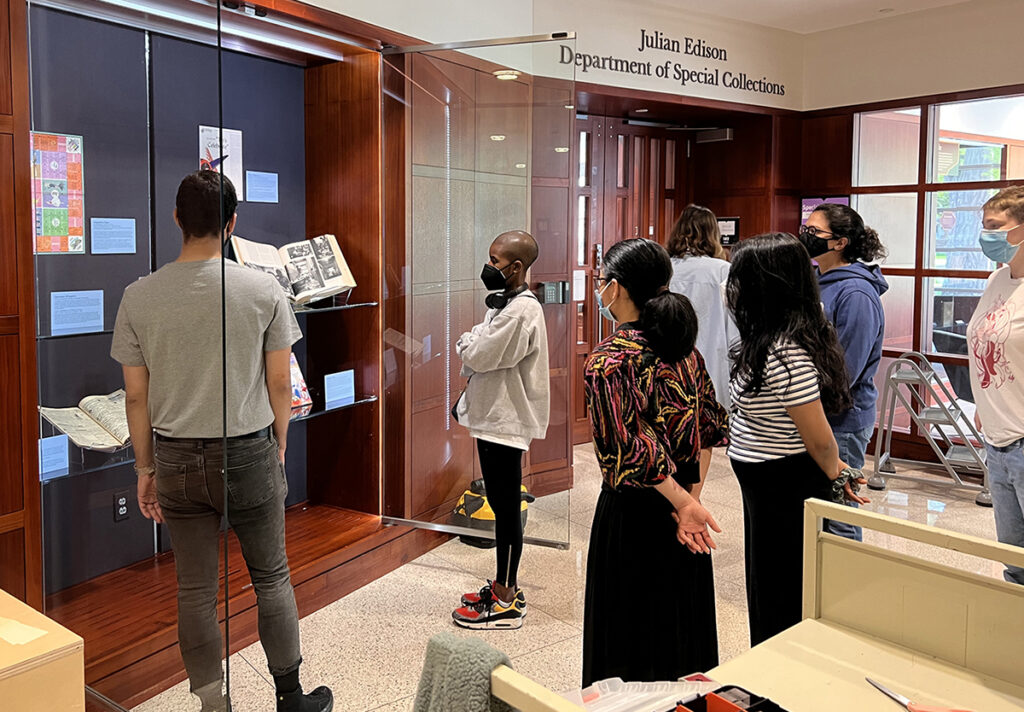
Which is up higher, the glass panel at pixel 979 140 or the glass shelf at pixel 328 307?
the glass panel at pixel 979 140

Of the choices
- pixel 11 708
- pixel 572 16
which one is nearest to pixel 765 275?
pixel 11 708

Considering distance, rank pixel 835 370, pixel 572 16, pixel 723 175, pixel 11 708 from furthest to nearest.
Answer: pixel 723 175 → pixel 572 16 → pixel 835 370 → pixel 11 708

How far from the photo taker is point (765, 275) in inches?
91.0

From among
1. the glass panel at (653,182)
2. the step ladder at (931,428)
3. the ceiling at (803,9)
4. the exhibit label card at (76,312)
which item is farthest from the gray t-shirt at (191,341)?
the glass panel at (653,182)

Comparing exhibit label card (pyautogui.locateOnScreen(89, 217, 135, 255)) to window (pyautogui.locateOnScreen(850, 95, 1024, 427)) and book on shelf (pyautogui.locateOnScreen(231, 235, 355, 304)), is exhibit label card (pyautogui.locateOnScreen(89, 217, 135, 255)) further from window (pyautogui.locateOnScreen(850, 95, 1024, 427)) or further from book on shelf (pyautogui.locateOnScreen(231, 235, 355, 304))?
window (pyautogui.locateOnScreen(850, 95, 1024, 427))

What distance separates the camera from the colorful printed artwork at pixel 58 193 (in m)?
2.18

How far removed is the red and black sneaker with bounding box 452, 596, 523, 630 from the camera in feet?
10.8

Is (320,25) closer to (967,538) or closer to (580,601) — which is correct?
(580,601)

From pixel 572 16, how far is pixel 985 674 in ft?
14.9

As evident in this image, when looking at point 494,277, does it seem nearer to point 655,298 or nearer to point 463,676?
point 655,298

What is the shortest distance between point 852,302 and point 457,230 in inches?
64.3

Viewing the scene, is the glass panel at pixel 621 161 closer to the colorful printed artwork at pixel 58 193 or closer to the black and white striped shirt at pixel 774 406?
the black and white striped shirt at pixel 774 406

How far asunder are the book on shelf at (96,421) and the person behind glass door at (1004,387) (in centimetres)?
239

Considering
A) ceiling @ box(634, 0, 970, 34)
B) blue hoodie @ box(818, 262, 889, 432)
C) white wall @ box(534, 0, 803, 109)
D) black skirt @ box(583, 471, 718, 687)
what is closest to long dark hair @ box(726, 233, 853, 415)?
black skirt @ box(583, 471, 718, 687)
